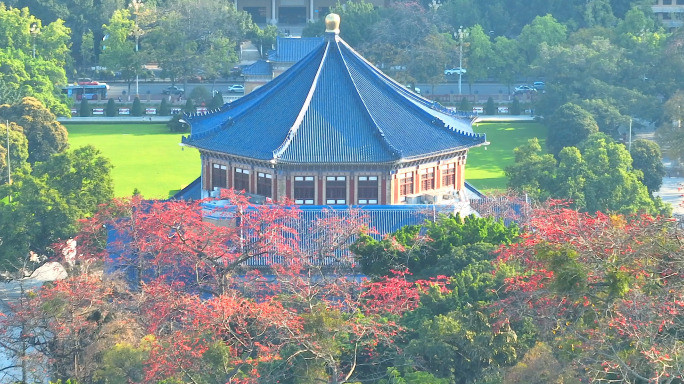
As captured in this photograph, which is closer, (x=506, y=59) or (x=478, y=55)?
(x=506, y=59)

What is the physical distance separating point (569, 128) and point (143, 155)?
88.8 feet

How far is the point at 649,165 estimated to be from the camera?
8588 centimetres

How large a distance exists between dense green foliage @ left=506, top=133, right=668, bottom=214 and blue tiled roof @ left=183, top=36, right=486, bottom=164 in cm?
745

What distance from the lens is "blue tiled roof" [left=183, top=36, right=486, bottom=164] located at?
6438 centimetres

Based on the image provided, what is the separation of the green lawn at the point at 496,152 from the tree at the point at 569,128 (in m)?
3.52

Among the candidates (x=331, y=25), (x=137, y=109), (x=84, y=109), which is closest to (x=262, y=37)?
(x=137, y=109)

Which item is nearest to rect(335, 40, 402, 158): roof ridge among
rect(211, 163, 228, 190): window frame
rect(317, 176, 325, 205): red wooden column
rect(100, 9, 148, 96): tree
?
rect(317, 176, 325, 205): red wooden column

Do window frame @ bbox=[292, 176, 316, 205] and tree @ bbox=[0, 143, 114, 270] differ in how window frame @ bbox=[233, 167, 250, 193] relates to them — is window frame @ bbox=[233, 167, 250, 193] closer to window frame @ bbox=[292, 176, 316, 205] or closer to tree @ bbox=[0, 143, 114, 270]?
window frame @ bbox=[292, 176, 316, 205]

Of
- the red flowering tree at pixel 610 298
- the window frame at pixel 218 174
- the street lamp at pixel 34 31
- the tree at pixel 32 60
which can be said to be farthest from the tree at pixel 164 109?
the red flowering tree at pixel 610 298

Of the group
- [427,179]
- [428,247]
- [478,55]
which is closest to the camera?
[428,247]

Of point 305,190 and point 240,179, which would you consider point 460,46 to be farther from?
point 305,190

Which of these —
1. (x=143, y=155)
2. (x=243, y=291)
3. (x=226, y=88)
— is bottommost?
(x=143, y=155)

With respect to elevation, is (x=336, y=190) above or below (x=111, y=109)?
above

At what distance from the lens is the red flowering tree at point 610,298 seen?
39156mm
